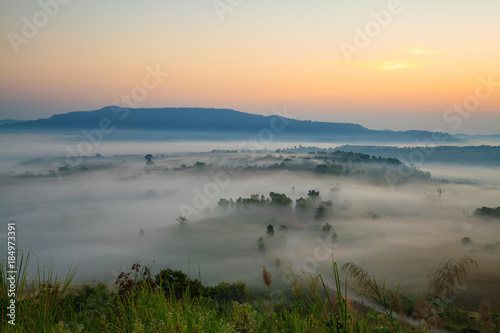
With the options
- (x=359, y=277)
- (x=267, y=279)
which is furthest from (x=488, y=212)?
(x=267, y=279)

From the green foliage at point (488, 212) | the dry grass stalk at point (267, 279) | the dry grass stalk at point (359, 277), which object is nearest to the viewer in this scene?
the dry grass stalk at point (267, 279)

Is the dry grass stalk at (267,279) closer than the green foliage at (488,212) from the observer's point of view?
Yes

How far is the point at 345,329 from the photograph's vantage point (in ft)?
15.2

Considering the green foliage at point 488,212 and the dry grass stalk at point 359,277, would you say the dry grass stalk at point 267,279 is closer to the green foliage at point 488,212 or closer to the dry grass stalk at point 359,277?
the dry grass stalk at point 359,277

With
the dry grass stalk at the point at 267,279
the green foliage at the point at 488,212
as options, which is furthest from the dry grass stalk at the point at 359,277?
the green foliage at the point at 488,212

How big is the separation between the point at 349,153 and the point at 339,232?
175 ft

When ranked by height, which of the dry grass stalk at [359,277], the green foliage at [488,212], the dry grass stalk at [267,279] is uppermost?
the dry grass stalk at [267,279]

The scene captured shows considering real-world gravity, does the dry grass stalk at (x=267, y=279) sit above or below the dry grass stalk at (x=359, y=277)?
above

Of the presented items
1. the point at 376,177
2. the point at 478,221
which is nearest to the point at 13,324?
the point at 478,221

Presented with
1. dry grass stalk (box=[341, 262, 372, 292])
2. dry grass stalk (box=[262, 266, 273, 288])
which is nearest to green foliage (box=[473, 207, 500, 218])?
dry grass stalk (box=[341, 262, 372, 292])

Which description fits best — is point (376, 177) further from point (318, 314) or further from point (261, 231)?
point (318, 314)

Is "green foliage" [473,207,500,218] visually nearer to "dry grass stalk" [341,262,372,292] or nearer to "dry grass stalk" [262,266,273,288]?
"dry grass stalk" [341,262,372,292]

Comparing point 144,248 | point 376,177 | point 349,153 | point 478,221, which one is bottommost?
point 144,248

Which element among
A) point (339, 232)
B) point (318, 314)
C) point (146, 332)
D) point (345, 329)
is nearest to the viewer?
point (345, 329)
